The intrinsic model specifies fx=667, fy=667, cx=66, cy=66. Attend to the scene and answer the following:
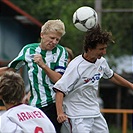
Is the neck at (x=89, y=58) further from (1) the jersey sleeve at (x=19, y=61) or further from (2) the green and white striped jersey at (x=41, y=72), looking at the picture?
(1) the jersey sleeve at (x=19, y=61)

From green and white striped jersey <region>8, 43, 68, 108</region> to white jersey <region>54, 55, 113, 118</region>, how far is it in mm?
217

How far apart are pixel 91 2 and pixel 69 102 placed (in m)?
19.3

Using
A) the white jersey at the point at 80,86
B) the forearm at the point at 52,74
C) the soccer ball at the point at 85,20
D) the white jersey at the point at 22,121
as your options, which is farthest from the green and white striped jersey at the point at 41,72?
the white jersey at the point at 22,121

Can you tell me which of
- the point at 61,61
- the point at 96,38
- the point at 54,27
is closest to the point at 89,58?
the point at 96,38

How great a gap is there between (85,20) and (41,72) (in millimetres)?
946

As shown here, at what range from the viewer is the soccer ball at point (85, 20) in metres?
7.48

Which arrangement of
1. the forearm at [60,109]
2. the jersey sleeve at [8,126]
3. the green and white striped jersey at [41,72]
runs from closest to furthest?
the jersey sleeve at [8,126] → the forearm at [60,109] → the green and white striped jersey at [41,72]

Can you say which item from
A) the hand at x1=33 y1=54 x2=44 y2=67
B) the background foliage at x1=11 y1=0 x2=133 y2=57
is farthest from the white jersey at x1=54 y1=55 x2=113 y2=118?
the background foliage at x1=11 y1=0 x2=133 y2=57

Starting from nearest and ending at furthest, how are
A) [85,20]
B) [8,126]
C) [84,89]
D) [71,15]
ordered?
[8,126] < [84,89] < [85,20] < [71,15]

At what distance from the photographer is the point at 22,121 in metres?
5.35

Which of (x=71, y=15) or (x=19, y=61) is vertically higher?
(x=19, y=61)

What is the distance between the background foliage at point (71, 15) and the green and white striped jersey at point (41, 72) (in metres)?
15.9

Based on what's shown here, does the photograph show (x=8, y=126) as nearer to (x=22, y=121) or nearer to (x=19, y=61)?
(x=22, y=121)

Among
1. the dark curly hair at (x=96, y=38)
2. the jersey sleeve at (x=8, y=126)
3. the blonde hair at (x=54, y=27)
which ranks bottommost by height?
the jersey sleeve at (x=8, y=126)
